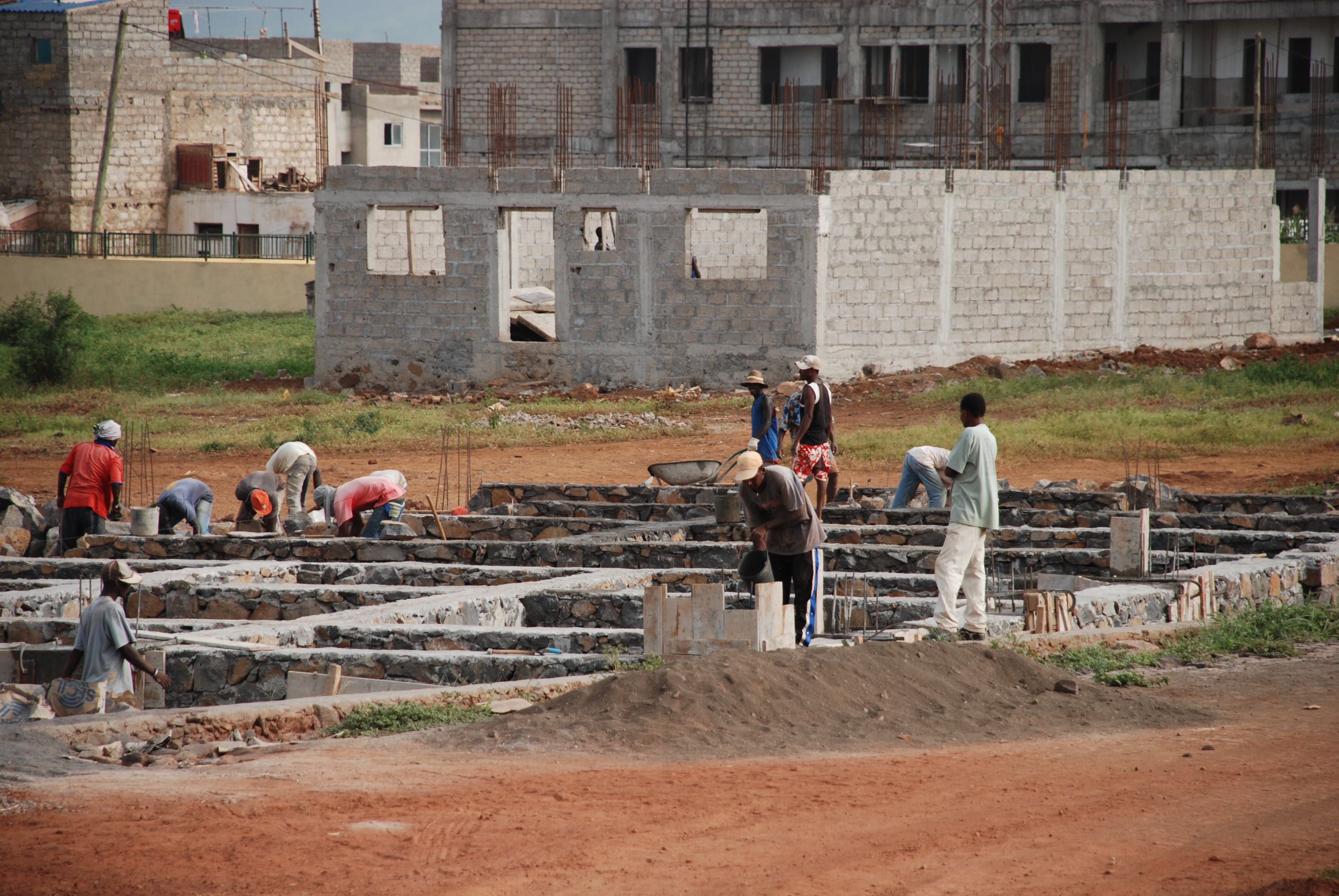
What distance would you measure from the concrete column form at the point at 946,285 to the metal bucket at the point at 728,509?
11.7 meters

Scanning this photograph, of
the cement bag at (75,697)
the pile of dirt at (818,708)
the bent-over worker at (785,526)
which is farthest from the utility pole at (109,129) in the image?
the pile of dirt at (818,708)

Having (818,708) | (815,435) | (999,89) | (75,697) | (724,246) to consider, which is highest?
(999,89)

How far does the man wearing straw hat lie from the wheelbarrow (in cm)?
228

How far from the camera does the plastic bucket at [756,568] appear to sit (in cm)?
848

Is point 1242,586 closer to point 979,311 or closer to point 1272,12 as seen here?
point 979,311

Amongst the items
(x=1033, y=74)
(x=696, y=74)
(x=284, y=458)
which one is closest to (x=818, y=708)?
(x=284, y=458)

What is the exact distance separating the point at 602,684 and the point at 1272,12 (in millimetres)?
30474

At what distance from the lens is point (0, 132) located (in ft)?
130

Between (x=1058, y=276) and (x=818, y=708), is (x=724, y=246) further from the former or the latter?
(x=818, y=708)

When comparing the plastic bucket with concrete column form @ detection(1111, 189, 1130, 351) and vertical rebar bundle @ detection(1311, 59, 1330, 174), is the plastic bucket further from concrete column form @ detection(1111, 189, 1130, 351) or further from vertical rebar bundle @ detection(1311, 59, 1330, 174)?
vertical rebar bundle @ detection(1311, 59, 1330, 174)

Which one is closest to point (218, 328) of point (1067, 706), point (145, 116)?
point (145, 116)

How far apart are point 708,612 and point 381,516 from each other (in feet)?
17.4

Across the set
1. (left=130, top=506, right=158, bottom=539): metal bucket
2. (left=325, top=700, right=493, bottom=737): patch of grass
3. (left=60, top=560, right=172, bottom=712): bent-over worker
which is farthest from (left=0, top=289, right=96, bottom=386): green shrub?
(left=325, top=700, right=493, bottom=737): patch of grass

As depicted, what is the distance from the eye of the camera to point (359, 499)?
41.3 ft
